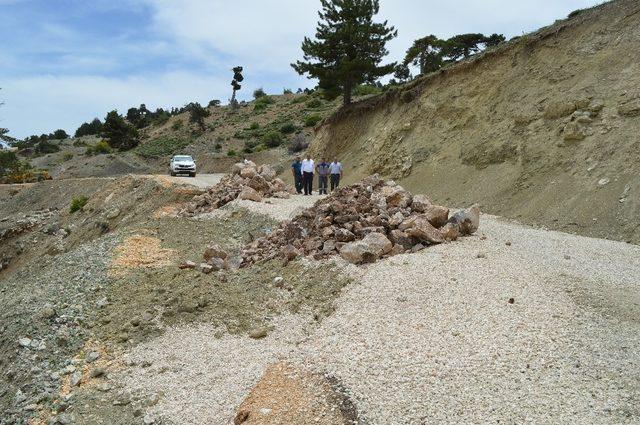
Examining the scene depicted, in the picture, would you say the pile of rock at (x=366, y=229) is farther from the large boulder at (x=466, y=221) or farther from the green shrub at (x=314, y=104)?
the green shrub at (x=314, y=104)

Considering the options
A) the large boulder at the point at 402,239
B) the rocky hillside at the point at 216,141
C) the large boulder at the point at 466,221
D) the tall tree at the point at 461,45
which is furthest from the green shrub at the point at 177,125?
the large boulder at the point at 402,239

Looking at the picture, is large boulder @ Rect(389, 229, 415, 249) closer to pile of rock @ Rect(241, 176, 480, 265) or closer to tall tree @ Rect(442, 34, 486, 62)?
pile of rock @ Rect(241, 176, 480, 265)

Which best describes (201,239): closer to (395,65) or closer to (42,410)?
(42,410)

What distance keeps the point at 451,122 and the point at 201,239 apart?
1290 cm

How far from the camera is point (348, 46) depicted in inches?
1217

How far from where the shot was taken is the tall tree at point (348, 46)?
30219 mm

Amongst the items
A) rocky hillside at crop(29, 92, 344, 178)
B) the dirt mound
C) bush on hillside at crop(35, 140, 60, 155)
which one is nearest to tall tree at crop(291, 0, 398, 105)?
rocky hillside at crop(29, 92, 344, 178)

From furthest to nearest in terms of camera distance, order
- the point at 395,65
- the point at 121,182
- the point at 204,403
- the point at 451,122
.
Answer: the point at 395,65
the point at 121,182
the point at 451,122
the point at 204,403

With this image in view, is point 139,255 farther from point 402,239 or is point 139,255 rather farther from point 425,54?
point 425,54

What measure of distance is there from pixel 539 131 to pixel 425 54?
24.0 meters

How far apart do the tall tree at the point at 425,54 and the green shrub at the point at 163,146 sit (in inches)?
1033

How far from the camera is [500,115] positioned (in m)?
20.8

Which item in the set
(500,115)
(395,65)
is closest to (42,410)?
(500,115)

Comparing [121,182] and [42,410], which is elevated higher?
[121,182]
